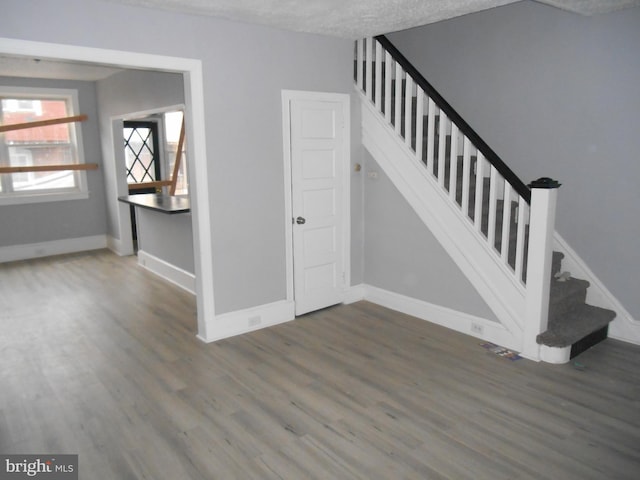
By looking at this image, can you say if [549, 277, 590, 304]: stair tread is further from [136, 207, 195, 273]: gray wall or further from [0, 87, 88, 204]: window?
[0, 87, 88, 204]: window

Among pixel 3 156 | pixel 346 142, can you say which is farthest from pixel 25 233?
pixel 346 142

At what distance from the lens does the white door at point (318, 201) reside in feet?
15.2

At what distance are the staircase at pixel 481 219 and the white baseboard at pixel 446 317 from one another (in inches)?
0.8

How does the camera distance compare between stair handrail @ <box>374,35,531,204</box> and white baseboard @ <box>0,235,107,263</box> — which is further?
white baseboard @ <box>0,235,107,263</box>

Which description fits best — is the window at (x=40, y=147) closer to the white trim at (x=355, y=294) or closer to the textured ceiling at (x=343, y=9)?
the textured ceiling at (x=343, y=9)

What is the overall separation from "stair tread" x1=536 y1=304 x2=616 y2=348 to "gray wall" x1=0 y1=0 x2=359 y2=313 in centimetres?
235

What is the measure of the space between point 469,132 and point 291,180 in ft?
5.40

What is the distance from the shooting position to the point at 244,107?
4184mm

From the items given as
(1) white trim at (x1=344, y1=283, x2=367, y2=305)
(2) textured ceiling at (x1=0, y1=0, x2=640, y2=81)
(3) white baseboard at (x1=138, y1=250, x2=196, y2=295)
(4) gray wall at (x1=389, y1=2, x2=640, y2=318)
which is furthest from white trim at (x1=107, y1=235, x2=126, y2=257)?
(4) gray wall at (x1=389, y1=2, x2=640, y2=318)

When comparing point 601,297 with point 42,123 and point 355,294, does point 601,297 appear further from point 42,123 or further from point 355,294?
point 42,123

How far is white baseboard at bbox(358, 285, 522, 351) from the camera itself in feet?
13.3

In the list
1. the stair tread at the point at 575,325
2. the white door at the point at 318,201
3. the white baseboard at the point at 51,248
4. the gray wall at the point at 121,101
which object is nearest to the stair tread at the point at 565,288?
the stair tread at the point at 575,325

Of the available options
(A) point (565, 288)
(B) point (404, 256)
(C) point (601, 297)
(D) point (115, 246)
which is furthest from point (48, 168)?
(C) point (601, 297)

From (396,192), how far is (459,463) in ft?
9.17
